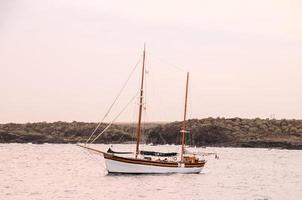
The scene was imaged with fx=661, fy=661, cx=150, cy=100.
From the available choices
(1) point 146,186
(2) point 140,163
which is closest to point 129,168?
(2) point 140,163

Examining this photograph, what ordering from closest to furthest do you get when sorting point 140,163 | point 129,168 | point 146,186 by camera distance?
point 146,186, point 140,163, point 129,168

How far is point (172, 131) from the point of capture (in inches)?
7682

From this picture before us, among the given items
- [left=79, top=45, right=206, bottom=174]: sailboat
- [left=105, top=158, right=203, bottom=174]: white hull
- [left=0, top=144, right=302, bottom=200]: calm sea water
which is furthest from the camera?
[left=105, top=158, right=203, bottom=174]: white hull

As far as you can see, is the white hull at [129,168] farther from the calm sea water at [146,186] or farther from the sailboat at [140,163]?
the calm sea water at [146,186]

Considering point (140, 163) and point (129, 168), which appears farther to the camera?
point (129, 168)

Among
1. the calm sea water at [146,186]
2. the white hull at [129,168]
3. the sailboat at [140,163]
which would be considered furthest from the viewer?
the white hull at [129,168]

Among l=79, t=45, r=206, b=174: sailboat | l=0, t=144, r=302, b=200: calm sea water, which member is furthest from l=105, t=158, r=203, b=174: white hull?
l=0, t=144, r=302, b=200: calm sea water

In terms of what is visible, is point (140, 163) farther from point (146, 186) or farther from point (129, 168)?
point (146, 186)

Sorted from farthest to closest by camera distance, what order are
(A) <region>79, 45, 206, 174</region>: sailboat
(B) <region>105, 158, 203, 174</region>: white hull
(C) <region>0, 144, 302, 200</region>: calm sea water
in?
(B) <region>105, 158, 203, 174</region>: white hull → (A) <region>79, 45, 206, 174</region>: sailboat → (C) <region>0, 144, 302, 200</region>: calm sea water

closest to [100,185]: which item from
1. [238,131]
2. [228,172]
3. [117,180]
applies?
[117,180]

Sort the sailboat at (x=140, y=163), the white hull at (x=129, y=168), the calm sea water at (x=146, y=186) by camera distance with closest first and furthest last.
→ the calm sea water at (x=146, y=186) → the sailboat at (x=140, y=163) → the white hull at (x=129, y=168)

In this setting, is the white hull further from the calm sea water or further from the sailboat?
the calm sea water

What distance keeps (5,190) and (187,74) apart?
28.9m

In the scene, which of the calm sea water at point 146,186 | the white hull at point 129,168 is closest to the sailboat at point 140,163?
the white hull at point 129,168
